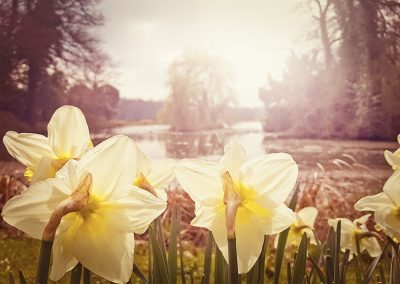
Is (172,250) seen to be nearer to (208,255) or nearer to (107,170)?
(208,255)

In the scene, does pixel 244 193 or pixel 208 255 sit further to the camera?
pixel 208 255

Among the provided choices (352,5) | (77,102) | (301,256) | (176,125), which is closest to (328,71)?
(352,5)

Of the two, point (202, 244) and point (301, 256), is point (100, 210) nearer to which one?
point (301, 256)

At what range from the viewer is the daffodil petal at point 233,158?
40 centimetres

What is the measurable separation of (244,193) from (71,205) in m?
0.19

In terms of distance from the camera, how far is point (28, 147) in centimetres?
43

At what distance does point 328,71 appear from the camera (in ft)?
20.4

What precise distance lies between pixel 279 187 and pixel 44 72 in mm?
7461

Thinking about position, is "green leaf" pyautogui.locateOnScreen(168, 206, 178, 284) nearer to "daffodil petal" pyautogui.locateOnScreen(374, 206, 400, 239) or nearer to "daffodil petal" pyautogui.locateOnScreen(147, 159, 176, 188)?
"daffodil petal" pyautogui.locateOnScreen(147, 159, 176, 188)

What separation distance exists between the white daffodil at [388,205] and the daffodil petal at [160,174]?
29 cm

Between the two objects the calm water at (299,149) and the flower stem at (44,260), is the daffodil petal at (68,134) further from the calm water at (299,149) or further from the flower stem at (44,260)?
the calm water at (299,149)

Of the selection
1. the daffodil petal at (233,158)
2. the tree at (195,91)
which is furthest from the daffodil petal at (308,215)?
the tree at (195,91)

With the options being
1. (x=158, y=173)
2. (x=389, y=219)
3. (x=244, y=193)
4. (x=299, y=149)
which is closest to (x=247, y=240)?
(x=244, y=193)

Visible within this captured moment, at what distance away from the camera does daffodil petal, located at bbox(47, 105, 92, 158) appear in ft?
1.42
